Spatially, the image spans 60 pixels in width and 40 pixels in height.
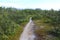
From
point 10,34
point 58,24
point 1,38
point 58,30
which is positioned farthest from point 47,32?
point 1,38

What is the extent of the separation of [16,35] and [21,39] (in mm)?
1377

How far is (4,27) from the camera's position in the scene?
17234 millimetres

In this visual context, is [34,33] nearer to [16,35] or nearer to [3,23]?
[16,35]

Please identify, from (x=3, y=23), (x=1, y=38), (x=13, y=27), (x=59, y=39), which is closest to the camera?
(x=1, y=38)

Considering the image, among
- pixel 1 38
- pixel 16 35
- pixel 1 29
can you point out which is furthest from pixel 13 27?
pixel 1 38

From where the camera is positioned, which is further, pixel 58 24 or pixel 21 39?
pixel 58 24

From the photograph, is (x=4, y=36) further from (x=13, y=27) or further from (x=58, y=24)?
(x=58, y=24)

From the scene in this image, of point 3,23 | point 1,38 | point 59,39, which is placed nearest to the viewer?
point 1,38

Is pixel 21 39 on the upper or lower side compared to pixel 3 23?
lower

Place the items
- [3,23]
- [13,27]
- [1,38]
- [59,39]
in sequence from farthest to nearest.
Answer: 1. [13,27]
2. [3,23]
3. [59,39]
4. [1,38]

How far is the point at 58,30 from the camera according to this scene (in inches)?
698

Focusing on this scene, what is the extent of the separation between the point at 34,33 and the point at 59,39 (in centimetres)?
316

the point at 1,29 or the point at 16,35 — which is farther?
the point at 16,35

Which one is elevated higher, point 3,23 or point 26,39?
point 3,23
